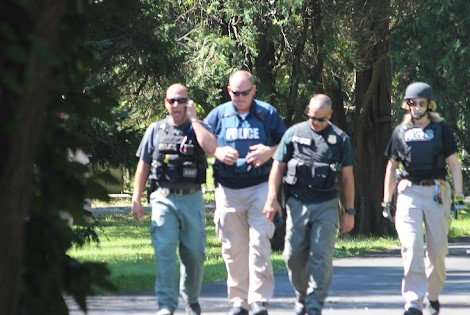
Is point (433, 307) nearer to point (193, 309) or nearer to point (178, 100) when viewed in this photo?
point (193, 309)

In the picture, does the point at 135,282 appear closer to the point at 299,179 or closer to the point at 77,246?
the point at 299,179

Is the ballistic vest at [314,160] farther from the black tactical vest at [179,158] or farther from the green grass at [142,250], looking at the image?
the green grass at [142,250]

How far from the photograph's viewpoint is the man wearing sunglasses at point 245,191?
1005 cm

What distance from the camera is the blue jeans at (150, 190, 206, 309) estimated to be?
9.93m

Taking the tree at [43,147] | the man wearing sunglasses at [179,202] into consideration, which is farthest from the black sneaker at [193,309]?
the tree at [43,147]

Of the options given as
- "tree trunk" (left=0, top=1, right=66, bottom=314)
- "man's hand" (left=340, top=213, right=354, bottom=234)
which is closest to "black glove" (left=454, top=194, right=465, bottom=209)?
"man's hand" (left=340, top=213, right=354, bottom=234)

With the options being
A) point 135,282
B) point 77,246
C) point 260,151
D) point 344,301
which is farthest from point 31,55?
point 135,282

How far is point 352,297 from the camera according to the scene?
13.0 metres

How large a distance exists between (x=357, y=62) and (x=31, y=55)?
22.4 metres

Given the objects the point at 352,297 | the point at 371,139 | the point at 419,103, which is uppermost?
the point at 371,139

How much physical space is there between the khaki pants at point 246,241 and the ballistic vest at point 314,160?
325 millimetres

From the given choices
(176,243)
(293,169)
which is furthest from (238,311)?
(293,169)

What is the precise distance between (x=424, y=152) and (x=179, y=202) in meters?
2.10

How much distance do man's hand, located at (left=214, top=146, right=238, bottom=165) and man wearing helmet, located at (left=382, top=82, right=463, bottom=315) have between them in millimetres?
1450
